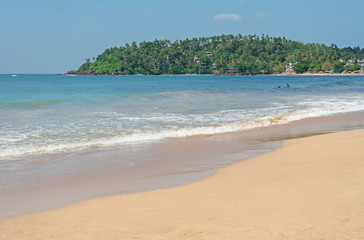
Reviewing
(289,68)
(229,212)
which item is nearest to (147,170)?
(229,212)

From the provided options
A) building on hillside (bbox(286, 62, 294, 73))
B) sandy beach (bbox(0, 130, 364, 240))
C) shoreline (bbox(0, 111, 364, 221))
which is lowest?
shoreline (bbox(0, 111, 364, 221))

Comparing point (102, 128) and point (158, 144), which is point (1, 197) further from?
point (102, 128)

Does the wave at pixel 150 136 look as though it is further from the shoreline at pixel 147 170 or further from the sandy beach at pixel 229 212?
the sandy beach at pixel 229 212

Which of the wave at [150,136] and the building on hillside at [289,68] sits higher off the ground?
the building on hillside at [289,68]

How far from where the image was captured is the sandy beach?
407cm

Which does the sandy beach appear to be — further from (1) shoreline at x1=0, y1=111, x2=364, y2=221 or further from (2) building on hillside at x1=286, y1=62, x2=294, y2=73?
(2) building on hillside at x1=286, y1=62, x2=294, y2=73

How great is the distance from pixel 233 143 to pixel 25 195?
5.94 metres

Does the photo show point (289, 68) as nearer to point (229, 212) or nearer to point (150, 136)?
point (150, 136)

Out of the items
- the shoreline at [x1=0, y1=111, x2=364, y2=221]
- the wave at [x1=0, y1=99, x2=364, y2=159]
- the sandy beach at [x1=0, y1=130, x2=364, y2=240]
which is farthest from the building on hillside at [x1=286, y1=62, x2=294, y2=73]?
the sandy beach at [x1=0, y1=130, x2=364, y2=240]

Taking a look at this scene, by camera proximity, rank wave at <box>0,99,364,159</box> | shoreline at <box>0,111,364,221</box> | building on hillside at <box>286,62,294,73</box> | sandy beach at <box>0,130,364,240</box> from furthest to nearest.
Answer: building on hillside at <box>286,62,294,73</box>
wave at <box>0,99,364,159</box>
shoreline at <box>0,111,364,221</box>
sandy beach at <box>0,130,364,240</box>

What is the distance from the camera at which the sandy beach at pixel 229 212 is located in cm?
407

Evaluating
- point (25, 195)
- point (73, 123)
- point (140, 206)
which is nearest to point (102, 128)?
point (73, 123)

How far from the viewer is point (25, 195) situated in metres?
5.80

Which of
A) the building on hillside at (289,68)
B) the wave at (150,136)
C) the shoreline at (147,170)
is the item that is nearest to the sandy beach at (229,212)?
the shoreline at (147,170)
